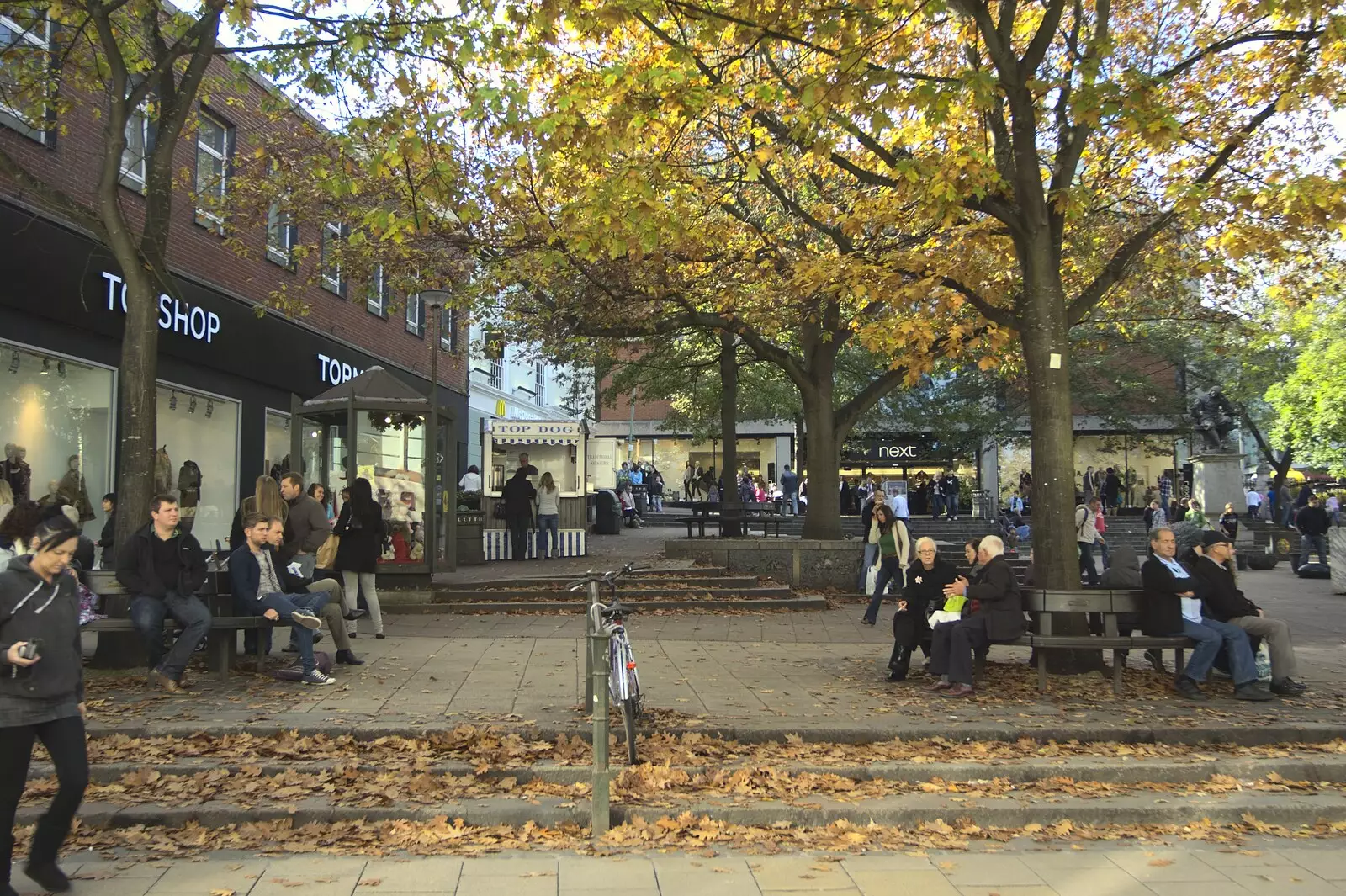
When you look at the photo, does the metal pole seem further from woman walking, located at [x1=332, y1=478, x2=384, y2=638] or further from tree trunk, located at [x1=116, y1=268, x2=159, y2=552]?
woman walking, located at [x1=332, y1=478, x2=384, y2=638]

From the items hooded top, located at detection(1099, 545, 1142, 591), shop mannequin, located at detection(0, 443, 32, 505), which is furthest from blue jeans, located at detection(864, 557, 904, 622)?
shop mannequin, located at detection(0, 443, 32, 505)

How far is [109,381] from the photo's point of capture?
1473cm

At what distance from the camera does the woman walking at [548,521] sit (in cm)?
1945

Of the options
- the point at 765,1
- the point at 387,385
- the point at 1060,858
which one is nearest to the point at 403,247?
the point at 387,385

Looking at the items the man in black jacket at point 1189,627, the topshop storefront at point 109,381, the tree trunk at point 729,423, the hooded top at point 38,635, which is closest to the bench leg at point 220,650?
the topshop storefront at point 109,381

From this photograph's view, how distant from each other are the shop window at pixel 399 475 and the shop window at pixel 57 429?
4.05 metres

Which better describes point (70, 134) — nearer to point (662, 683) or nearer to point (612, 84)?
point (612, 84)

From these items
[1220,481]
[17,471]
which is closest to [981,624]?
[17,471]

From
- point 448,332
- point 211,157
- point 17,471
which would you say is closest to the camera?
point 17,471

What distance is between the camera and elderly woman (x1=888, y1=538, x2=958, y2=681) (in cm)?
866

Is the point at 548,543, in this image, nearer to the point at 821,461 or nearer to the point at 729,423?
the point at 729,423

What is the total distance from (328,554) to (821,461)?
355 inches

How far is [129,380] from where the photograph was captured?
855cm

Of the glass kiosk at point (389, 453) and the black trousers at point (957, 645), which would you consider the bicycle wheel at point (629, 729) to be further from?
the glass kiosk at point (389, 453)
